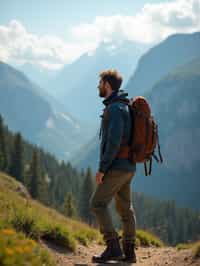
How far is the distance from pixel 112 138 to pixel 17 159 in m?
59.2

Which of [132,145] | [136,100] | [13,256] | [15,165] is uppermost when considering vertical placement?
[15,165]

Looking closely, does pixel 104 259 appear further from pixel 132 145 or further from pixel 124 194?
pixel 132 145

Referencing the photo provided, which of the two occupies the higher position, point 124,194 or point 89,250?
point 124,194

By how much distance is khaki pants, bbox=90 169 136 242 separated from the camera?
755cm

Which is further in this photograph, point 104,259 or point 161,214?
point 161,214

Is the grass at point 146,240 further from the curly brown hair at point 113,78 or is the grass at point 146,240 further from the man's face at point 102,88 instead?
the curly brown hair at point 113,78

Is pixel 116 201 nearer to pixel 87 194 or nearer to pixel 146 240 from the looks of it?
pixel 146 240

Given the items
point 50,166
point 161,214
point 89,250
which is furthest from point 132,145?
point 161,214

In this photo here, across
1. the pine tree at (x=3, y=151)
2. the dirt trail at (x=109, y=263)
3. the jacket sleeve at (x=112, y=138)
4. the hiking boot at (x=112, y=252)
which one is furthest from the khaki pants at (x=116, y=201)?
the pine tree at (x=3, y=151)

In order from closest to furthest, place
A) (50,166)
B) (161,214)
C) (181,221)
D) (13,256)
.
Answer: (13,256) → (50,166) → (181,221) → (161,214)

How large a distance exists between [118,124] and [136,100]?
73cm

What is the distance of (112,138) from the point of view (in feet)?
23.8

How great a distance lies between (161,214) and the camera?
13725 cm

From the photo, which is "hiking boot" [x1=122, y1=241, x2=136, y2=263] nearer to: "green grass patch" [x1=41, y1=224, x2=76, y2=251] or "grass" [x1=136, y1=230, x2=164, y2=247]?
"green grass patch" [x1=41, y1=224, x2=76, y2=251]
